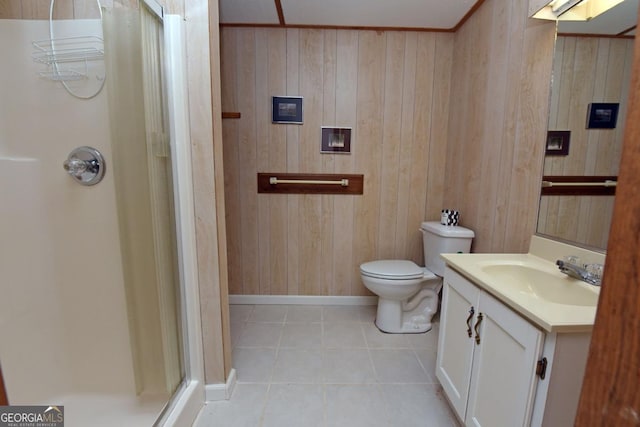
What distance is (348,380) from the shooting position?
1.55m

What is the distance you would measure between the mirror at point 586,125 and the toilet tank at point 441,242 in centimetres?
55

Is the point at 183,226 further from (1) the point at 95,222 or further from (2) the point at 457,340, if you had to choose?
(2) the point at 457,340

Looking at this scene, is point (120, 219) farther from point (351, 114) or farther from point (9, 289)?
point (351, 114)

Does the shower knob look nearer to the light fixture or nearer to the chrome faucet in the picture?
the chrome faucet

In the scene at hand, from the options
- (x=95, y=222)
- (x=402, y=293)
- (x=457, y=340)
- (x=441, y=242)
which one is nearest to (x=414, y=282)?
(x=402, y=293)

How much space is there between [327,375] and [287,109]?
190cm

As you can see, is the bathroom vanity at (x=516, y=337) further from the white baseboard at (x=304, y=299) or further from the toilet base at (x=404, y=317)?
the white baseboard at (x=304, y=299)

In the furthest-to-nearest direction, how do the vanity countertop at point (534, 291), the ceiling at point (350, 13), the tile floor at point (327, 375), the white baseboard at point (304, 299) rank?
the white baseboard at point (304, 299), the ceiling at point (350, 13), the tile floor at point (327, 375), the vanity countertop at point (534, 291)

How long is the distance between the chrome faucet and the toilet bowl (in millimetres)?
919

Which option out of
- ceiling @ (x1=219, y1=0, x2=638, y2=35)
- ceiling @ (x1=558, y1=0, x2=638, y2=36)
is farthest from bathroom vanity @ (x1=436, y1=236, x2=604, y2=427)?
ceiling @ (x1=219, y1=0, x2=638, y2=35)

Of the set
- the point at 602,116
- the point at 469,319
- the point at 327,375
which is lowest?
the point at 327,375

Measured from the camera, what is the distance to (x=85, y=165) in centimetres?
124

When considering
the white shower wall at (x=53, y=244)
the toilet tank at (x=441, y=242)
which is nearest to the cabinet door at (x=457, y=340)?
the toilet tank at (x=441, y=242)

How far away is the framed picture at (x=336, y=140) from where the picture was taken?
2.22 metres
